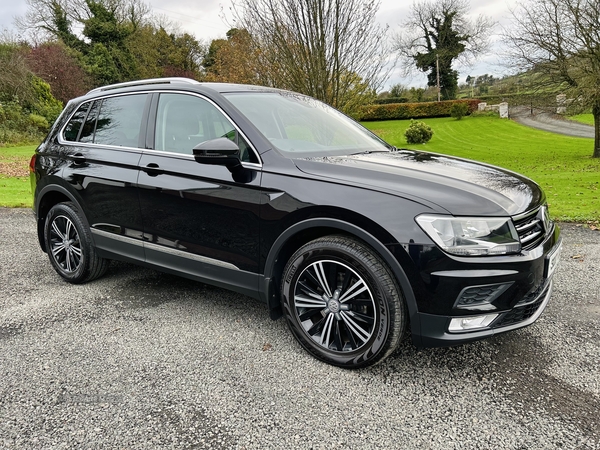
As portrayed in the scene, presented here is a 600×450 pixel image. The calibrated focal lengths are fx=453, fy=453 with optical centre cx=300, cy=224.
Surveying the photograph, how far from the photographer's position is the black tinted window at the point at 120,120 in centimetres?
383

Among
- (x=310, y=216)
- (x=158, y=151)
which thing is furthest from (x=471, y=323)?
(x=158, y=151)

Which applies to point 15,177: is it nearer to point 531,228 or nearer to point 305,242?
point 305,242

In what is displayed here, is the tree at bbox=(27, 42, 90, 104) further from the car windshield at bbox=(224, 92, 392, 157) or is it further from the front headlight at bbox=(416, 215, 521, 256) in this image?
the front headlight at bbox=(416, 215, 521, 256)

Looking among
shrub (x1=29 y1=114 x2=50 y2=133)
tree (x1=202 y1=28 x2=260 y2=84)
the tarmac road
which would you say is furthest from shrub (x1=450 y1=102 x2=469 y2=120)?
shrub (x1=29 y1=114 x2=50 y2=133)

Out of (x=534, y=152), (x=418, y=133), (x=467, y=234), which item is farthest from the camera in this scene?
(x=418, y=133)

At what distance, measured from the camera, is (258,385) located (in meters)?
2.71

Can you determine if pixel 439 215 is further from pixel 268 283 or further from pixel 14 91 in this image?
pixel 14 91

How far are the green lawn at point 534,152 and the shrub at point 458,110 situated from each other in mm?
529

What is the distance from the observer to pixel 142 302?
4031mm

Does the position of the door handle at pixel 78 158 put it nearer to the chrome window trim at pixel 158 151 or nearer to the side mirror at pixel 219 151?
the chrome window trim at pixel 158 151

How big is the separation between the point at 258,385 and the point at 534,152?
21.7 meters

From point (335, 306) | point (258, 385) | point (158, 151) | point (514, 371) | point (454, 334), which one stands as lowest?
point (514, 371)

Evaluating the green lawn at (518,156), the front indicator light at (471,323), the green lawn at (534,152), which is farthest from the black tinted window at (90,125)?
the green lawn at (534,152)

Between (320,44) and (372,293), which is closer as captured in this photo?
(372,293)
